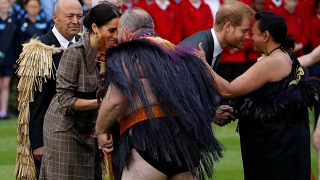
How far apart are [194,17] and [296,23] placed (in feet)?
5.87

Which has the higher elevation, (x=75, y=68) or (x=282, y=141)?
(x=75, y=68)

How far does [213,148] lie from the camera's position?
6961 millimetres

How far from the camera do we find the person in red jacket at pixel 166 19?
16688mm

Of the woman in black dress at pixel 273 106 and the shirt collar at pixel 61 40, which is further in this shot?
the shirt collar at pixel 61 40

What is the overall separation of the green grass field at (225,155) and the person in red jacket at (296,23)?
1.80 m

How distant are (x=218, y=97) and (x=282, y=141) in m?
0.74

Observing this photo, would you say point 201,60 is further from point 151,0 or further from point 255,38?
point 151,0

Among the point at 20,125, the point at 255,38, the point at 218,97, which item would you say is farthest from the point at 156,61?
the point at 20,125

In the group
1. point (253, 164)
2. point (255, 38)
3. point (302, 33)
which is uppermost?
point (255, 38)

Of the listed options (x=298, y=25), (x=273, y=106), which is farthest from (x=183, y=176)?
(x=298, y=25)

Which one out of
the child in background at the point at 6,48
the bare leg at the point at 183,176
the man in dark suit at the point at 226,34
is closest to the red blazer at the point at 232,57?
the child in background at the point at 6,48

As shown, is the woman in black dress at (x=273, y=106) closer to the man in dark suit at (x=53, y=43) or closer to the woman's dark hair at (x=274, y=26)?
the woman's dark hair at (x=274, y=26)

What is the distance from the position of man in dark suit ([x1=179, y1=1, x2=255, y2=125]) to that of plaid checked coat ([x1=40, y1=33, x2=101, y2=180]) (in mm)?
866

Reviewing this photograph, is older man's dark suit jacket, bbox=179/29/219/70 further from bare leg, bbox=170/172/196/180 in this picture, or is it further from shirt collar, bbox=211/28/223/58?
bare leg, bbox=170/172/196/180
